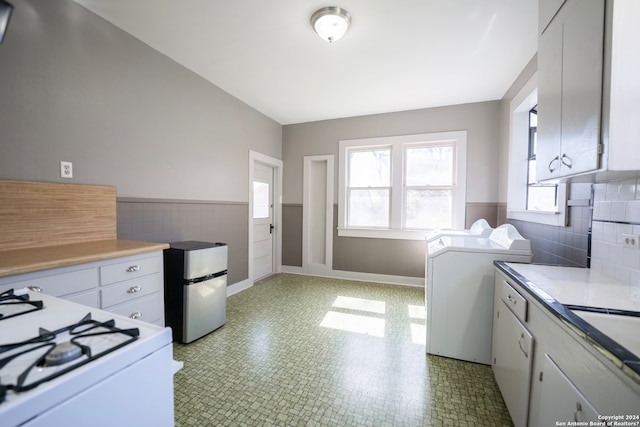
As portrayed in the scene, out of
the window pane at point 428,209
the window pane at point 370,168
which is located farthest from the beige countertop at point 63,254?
the window pane at point 428,209

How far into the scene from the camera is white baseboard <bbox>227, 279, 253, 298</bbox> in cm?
351

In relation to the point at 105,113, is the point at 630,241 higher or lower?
lower

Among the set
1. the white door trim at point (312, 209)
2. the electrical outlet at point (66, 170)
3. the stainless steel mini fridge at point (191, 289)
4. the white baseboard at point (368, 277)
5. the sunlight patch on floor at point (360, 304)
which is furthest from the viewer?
the white door trim at point (312, 209)

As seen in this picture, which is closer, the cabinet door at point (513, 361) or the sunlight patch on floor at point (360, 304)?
the cabinet door at point (513, 361)

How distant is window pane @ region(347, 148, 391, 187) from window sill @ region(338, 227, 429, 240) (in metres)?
0.75

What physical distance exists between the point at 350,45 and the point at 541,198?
247 centimetres

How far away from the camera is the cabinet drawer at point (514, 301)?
1.33 meters

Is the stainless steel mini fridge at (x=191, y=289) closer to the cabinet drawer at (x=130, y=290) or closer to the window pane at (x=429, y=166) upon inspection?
the cabinet drawer at (x=130, y=290)

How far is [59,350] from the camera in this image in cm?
57

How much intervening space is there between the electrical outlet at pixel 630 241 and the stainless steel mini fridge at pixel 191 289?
2860mm

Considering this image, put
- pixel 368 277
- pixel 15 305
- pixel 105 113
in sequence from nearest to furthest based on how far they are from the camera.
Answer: pixel 15 305, pixel 105 113, pixel 368 277

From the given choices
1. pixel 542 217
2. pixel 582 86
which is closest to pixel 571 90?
pixel 582 86

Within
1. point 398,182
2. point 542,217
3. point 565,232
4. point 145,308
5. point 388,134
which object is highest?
point 388,134

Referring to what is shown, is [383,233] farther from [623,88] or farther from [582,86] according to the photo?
[623,88]
